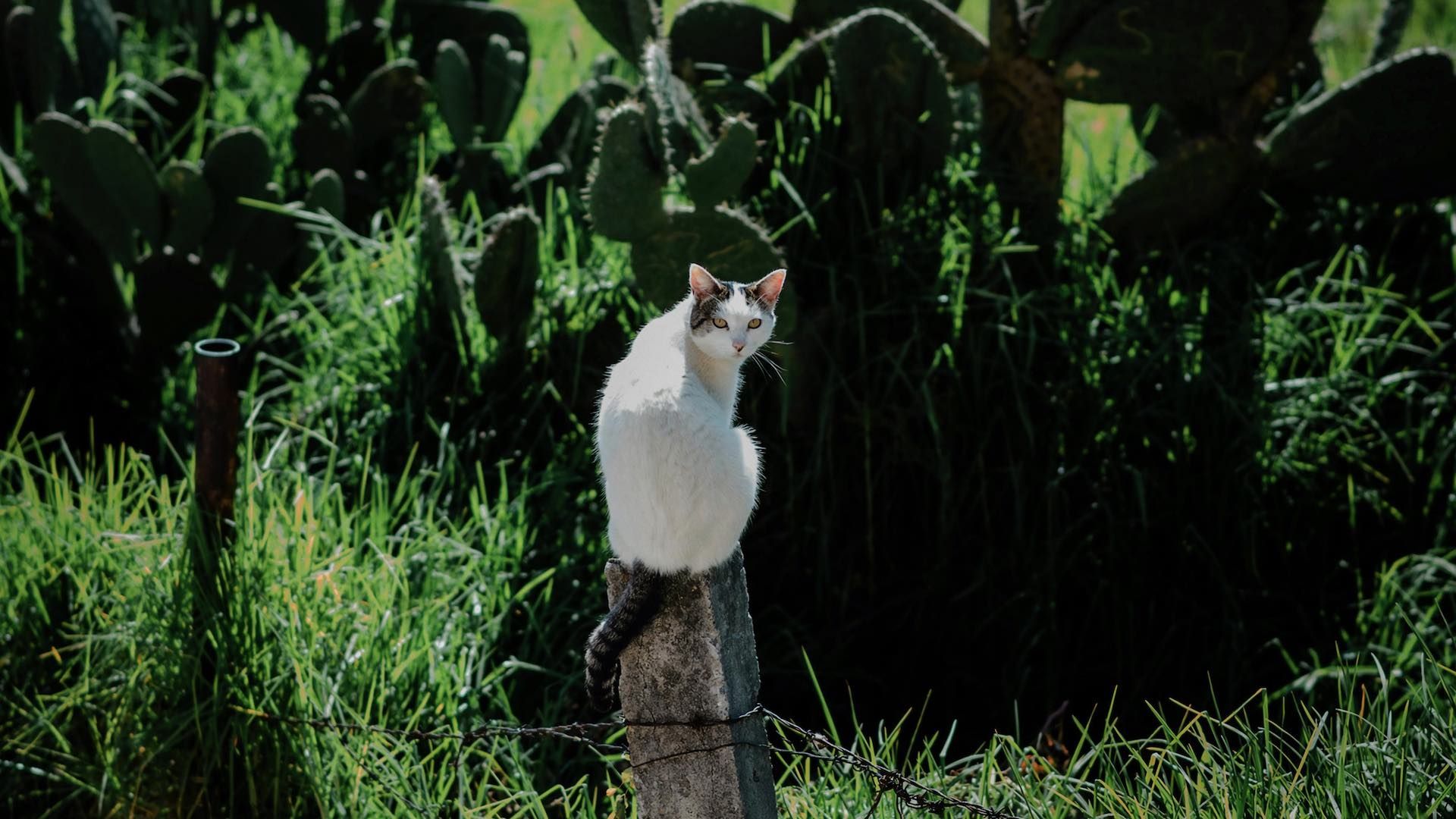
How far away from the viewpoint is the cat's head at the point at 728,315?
170cm

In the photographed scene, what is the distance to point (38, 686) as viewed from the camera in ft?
7.82

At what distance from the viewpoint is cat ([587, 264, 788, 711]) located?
1.51 metres

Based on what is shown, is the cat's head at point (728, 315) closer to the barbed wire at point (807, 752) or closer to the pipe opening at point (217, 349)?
the barbed wire at point (807, 752)

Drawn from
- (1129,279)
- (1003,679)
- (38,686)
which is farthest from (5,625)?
(1129,279)

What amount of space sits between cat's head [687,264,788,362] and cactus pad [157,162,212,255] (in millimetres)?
1742

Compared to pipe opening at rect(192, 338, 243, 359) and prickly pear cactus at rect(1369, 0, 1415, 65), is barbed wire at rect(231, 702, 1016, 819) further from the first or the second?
prickly pear cactus at rect(1369, 0, 1415, 65)

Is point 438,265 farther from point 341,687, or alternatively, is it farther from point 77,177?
point 341,687

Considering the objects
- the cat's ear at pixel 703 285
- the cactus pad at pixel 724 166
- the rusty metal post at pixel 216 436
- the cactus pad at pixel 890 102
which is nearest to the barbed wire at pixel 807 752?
the rusty metal post at pixel 216 436

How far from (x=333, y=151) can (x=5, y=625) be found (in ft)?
4.99

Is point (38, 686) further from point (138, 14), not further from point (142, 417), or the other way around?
point (138, 14)

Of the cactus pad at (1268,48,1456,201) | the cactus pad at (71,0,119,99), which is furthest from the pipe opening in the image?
the cactus pad at (1268,48,1456,201)

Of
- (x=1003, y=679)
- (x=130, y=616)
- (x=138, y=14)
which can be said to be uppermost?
(x=138, y=14)

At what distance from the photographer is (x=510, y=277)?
2.82 m

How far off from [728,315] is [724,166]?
981 mm
